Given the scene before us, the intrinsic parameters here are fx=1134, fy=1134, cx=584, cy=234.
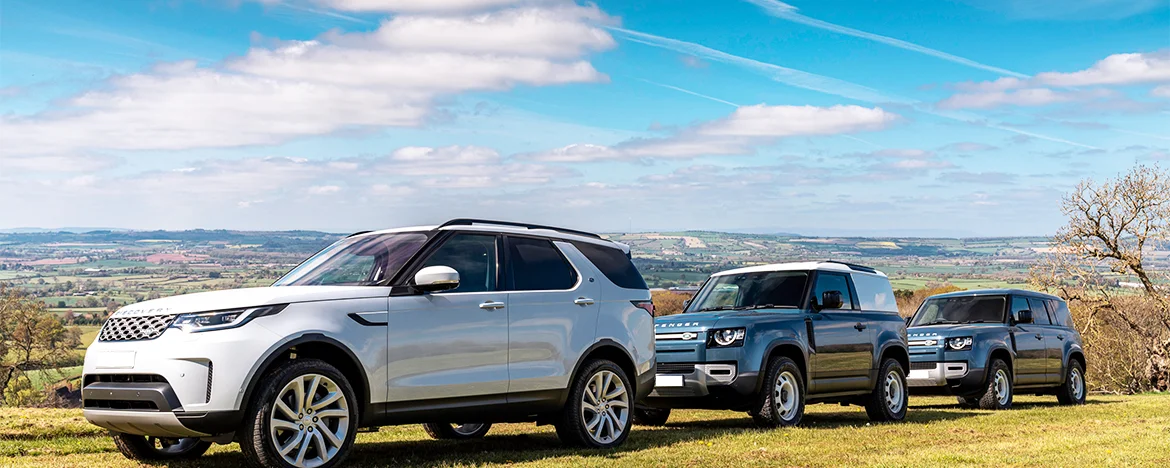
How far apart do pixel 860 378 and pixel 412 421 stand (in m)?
7.98

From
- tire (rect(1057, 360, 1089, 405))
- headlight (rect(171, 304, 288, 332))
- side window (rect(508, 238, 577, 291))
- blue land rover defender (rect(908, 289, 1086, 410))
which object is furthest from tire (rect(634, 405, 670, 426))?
tire (rect(1057, 360, 1089, 405))

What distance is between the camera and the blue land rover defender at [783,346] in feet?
44.6

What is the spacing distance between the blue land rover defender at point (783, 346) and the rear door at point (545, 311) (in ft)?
9.48

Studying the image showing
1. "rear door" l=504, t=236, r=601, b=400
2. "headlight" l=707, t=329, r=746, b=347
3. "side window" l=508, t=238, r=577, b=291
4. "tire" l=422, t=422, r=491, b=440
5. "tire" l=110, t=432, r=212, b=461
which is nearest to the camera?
"tire" l=110, t=432, r=212, b=461

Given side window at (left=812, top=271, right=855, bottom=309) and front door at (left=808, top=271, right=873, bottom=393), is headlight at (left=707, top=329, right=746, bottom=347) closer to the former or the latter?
front door at (left=808, top=271, right=873, bottom=393)

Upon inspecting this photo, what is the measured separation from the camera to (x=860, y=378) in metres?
15.5

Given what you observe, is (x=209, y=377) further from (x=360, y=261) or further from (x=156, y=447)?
(x=156, y=447)

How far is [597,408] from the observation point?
440 inches

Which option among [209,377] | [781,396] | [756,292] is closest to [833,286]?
[756,292]

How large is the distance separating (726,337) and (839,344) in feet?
7.28

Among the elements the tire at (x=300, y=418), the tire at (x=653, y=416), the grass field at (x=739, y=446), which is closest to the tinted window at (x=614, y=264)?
the grass field at (x=739, y=446)

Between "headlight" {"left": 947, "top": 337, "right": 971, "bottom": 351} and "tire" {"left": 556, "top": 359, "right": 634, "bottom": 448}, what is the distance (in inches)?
378

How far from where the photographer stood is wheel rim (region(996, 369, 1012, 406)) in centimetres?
1995

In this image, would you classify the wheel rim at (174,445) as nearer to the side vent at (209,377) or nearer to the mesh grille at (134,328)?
the mesh grille at (134,328)
